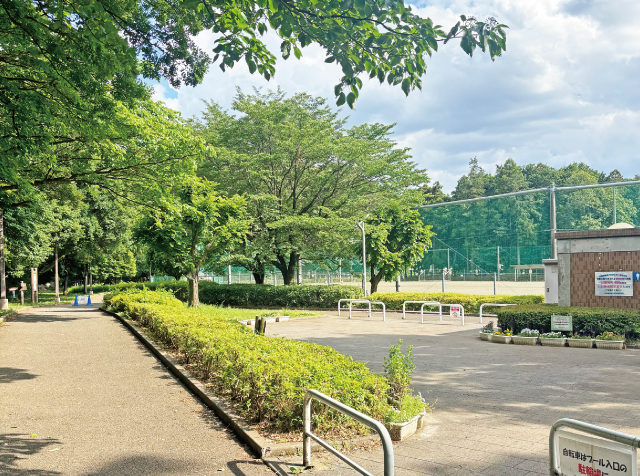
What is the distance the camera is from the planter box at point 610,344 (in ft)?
37.1

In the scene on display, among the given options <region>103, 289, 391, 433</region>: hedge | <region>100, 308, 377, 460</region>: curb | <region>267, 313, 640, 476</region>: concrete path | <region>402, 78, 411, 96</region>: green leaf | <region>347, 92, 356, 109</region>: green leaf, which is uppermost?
<region>402, 78, 411, 96</region>: green leaf

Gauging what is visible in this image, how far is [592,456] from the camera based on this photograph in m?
2.54

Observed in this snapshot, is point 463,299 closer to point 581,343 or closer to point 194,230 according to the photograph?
point 581,343

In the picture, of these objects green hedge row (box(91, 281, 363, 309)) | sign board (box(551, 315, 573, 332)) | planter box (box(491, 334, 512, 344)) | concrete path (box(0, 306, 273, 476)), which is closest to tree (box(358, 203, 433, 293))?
green hedge row (box(91, 281, 363, 309))

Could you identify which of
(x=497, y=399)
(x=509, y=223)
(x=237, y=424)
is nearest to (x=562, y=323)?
(x=497, y=399)

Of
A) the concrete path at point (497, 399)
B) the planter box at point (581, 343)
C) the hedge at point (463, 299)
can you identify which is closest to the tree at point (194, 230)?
the concrete path at point (497, 399)

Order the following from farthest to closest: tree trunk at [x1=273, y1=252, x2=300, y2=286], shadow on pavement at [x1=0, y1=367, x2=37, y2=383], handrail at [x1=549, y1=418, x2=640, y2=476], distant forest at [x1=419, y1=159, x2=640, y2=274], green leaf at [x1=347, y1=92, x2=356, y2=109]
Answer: distant forest at [x1=419, y1=159, x2=640, y2=274], tree trunk at [x1=273, y1=252, x2=300, y2=286], shadow on pavement at [x1=0, y1=367, x2=37, y2=383], green leaf at [x1=347, y1=92, x2=356, y2=109], handrail at [x1=549, y1=418, x2=640, y2=476]

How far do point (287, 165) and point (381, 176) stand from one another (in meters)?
5.52

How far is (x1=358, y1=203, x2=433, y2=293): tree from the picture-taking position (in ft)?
90.6

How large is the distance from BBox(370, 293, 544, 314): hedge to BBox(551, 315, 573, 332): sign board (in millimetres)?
8532

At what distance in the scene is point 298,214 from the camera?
28078mm

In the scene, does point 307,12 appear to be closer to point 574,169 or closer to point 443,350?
point 443,350

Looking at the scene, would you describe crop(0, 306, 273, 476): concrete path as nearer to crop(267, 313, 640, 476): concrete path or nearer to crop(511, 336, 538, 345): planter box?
crop(267, 313, 640, 476): concrete path

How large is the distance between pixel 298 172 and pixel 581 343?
18.9 meters
